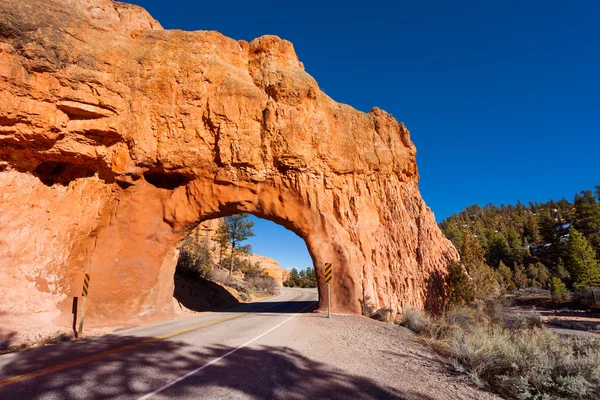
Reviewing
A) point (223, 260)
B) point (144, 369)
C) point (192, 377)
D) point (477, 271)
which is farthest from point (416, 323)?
point (223, 260)

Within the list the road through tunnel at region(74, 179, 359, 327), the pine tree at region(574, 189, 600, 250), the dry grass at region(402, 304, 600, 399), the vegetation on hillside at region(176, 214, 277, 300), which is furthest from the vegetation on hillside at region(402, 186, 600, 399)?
the vegetation on hillside at region(176, 214, 277, 300)

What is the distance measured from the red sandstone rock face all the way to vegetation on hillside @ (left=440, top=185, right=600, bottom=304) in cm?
184

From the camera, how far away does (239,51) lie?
18938mm

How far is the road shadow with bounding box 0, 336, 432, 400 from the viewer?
446 centimetres

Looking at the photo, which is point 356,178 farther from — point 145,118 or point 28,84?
point 28,84

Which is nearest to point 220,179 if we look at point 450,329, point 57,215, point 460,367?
point 57,215

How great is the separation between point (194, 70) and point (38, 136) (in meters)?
7.54

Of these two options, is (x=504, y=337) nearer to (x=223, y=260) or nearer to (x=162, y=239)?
(x=162, y=239)

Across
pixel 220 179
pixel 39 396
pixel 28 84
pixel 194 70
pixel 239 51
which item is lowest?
pixel 39 396

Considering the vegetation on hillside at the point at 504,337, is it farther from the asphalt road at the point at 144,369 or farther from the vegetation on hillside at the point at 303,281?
the vegetation on hillside at the point at 303,281

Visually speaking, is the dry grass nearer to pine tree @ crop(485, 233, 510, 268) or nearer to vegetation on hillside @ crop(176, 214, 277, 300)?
vegetation on hillside @ crop(176, 214, 277, 300)

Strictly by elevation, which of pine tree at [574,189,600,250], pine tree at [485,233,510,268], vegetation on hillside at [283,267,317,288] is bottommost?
vegetation on hillside at [283,267,317,288]

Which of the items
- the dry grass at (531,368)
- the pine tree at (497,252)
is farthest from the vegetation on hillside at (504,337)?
the pine tree at (497,252)

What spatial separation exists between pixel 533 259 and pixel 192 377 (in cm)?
8450
